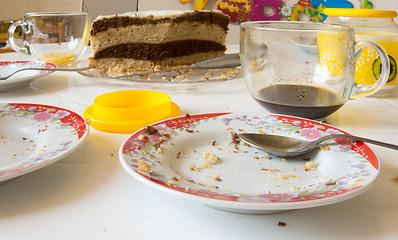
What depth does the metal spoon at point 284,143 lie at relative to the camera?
58 cm

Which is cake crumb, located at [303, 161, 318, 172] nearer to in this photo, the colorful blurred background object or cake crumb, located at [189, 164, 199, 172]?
cake crumb, located at [189, 164, 199, 172]

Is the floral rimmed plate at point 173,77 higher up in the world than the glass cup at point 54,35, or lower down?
lower down

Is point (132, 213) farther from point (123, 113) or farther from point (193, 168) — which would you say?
point (123, 113)

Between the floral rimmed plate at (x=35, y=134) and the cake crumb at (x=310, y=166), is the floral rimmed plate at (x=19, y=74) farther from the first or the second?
the cake crumb at (x=310, y=166)

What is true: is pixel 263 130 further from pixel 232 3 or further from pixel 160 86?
pixel 232 3

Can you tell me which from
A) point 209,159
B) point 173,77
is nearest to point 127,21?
point 173,77

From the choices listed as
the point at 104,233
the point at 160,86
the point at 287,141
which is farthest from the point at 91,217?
the point at 160,86

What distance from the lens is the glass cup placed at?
1331 millimetres

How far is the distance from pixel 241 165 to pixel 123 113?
301 millimetres

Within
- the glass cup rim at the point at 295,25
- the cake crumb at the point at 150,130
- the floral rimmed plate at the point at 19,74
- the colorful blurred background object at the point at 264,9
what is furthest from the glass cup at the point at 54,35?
the colorful blurred background object at the point at 264,9

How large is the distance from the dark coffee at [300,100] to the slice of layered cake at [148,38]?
72 centimetres

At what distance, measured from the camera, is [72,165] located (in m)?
0.61

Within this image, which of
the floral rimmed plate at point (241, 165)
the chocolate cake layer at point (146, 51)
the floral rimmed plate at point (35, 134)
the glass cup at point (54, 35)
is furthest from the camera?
the chocolate cake layer at point (146, 51)

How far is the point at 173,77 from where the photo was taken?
1.19m
